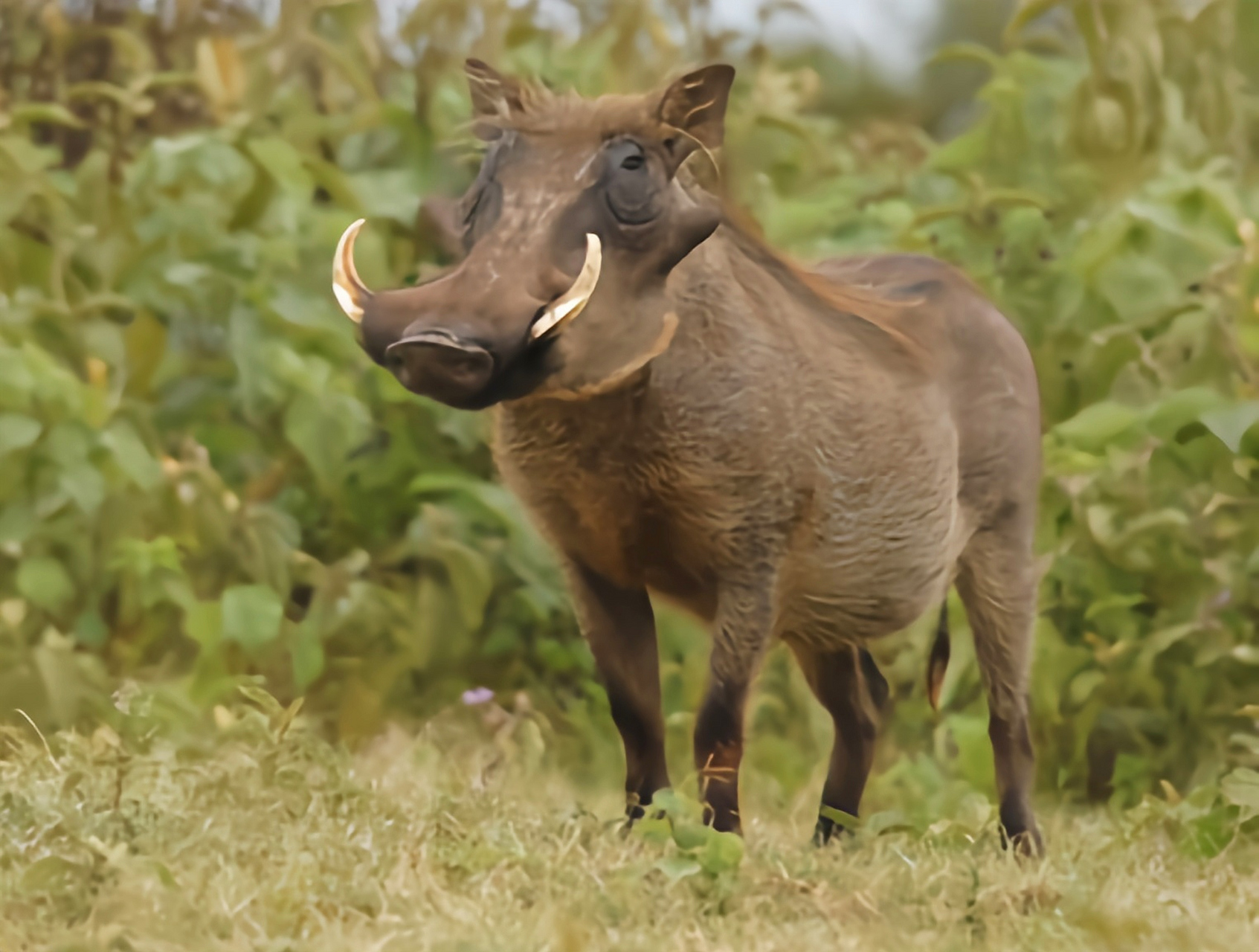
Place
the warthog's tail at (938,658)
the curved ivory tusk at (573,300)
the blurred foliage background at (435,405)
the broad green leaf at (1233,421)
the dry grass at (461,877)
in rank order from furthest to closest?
1. the blurred foliage background at (435,405)
2. the broad green leaf at (1233,421)
3. the warthog's tail at (938,658)
4. the curved ivory tusk at (573,300)
5. the dry grass at (461,877)

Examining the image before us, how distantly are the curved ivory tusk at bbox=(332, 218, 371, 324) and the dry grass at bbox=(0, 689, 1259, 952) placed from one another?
685mm

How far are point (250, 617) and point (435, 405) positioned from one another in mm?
735

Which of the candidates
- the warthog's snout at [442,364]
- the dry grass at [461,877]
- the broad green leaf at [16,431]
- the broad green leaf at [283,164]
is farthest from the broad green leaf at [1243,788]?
the broad green leaf at [283,164]

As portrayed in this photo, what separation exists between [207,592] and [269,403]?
1.45 ft

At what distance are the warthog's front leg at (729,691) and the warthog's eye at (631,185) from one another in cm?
54

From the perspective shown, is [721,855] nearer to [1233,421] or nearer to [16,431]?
[1233,421]

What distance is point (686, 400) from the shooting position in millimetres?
2506

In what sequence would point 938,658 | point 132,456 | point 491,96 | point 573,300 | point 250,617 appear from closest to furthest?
point 573,300, point 491,96, point 938,658, point 250,617, point 132,456

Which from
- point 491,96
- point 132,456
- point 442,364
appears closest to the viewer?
point 442,364

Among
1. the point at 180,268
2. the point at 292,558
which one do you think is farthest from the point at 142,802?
the point at 180,268

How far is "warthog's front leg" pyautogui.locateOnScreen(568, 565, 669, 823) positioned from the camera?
108 inches

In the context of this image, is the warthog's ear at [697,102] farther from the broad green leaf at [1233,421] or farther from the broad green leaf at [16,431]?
the broad green leaf at [16,431]

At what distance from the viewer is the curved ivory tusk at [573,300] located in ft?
7.29

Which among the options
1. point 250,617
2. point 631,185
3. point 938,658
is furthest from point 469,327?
point 250,617
